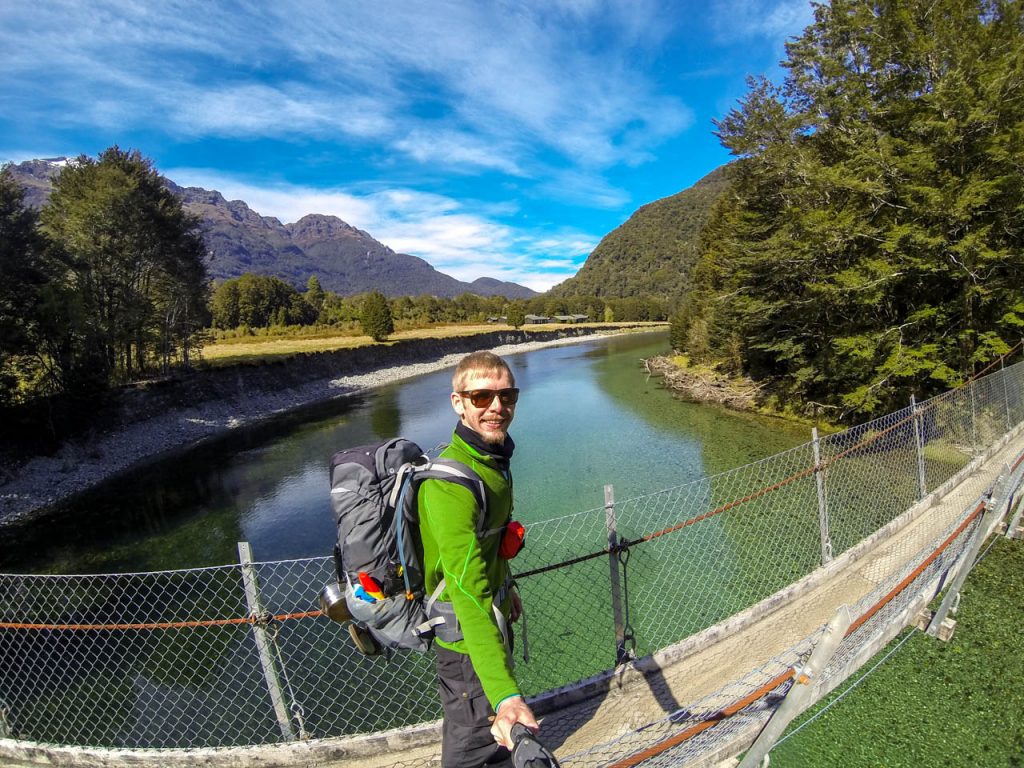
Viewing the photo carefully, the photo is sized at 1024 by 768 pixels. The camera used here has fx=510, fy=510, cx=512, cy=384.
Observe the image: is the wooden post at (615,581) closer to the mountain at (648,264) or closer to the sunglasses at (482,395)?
the sunglasses at (482,395)

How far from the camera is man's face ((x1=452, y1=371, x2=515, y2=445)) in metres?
1.92

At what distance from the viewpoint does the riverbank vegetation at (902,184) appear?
33.9ft

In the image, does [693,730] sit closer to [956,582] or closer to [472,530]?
[472,530]

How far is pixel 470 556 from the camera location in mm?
1631

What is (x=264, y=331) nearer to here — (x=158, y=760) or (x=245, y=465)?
(x=245, y=465)

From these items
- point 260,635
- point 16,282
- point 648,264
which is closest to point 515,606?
point 260,635

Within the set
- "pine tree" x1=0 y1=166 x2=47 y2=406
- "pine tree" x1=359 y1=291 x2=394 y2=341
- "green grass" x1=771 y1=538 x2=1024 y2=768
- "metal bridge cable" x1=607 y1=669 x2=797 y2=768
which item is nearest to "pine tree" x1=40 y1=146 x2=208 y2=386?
"pine tree" x1=0 y1=166 x2=47 y2=406

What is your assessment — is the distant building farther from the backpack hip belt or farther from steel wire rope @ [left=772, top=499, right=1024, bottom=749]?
the backpack hip belt

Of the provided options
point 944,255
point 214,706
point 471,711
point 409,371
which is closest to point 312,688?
point 214,706

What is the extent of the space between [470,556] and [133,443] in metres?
24.8

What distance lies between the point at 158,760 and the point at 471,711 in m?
2.53

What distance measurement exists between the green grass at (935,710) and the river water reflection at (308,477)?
7.47m

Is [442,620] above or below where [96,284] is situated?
below

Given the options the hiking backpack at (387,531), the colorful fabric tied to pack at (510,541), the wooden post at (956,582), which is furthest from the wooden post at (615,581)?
the wooden post at (956,582)
